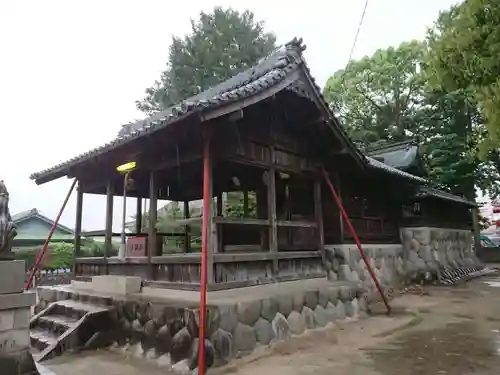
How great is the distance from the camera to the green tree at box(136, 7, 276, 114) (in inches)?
1045

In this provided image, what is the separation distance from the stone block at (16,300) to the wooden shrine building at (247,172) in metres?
2.51

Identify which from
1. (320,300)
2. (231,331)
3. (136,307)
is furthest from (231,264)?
(320,300)

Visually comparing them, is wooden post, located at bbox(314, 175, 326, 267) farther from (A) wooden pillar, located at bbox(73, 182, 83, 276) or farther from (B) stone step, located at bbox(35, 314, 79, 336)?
(A) wooden pillar, located at bbox(73, 182, 83, 276)

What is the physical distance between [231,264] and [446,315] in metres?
5.47

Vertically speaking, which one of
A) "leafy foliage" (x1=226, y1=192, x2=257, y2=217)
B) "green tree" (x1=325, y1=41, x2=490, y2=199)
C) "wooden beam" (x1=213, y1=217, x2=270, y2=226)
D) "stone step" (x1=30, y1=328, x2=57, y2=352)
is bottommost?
"stone step" (x1=30, y1=328, x2=57, y2=352)

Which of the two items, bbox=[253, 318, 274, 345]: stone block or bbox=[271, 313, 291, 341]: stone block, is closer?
bbox=[253, 318, 274, 345]: stone block

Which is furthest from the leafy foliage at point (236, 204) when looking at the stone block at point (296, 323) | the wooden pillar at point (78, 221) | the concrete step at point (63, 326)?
the concrete step at point (63, 326)

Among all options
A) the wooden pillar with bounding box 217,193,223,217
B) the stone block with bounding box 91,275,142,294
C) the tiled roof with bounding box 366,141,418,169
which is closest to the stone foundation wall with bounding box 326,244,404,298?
the wooden pillar with bounding box 217,193,223,217

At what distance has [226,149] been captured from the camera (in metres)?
6.49

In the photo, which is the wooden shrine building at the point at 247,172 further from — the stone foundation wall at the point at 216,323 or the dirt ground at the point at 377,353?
the dirt ground at the point at 377,353

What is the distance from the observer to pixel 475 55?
6.05 m

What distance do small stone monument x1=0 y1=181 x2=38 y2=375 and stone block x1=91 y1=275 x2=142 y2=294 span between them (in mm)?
2887

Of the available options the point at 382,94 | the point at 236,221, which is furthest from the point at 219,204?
the point at 382,94

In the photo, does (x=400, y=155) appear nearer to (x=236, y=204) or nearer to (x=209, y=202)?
(x=236, y=204)
